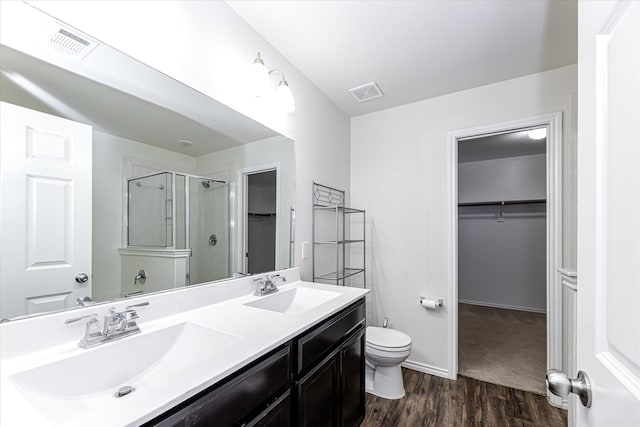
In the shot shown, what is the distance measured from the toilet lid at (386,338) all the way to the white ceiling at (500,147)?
2285 mm

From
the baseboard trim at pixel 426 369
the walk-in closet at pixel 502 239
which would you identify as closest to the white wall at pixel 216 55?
the baseboard trim at pixel 426 369

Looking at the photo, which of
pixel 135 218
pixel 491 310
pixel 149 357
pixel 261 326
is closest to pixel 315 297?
pixel 261 326

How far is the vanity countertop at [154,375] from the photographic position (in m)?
0.57

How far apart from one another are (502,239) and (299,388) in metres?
4.37

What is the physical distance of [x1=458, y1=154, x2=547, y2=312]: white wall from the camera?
4043 mm

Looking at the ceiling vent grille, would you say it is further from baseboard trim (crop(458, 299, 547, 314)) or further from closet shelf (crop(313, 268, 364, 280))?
baseboard trim (crop(458, 299, 547, 314))

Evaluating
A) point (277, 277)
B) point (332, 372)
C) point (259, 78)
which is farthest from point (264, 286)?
point (259, 78)

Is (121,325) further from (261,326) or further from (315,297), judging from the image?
(315,297)

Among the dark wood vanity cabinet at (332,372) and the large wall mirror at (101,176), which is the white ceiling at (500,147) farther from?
the large wall mirror at (101,176)

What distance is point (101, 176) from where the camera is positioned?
1030mm

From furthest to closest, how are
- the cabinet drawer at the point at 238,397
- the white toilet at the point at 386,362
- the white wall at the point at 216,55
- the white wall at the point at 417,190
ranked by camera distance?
the white wall at the point at 417,190, the white toilet at the point at 386,362, the white wall at the point at 216,55, the cabinet drawer at the point at 238,397

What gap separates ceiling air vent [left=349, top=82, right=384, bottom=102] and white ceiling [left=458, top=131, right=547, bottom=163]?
1.38m

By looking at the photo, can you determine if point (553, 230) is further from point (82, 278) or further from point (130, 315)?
point (82, 278)

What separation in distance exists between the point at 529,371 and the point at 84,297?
10.4 ft
